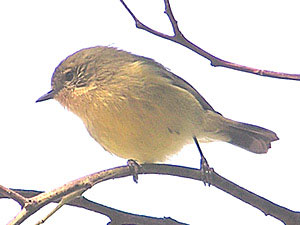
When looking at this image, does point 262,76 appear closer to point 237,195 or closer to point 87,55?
point 237,195

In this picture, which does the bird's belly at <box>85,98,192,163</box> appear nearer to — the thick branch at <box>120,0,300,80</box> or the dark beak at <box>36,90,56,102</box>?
the dark beak at <box>36,90,56,102</box>

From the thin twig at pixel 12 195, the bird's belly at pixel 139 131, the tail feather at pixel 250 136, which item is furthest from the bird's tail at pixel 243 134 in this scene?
the thin twig at pixel 12 195

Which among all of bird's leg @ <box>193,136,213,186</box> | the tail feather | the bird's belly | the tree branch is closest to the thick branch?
the tree branch

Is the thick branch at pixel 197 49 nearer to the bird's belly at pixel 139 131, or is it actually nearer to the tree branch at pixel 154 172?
the tree branch at pixel 154 172

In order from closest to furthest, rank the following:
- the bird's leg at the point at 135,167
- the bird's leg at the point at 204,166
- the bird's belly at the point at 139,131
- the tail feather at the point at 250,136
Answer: the bird's leg at the point at 204,166 < the bird's leg at the point at 135,167 < the bird's belly at the point at 139,131 < the tail feather at the point at 250,136

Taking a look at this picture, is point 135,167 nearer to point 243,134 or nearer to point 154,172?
point 154,172

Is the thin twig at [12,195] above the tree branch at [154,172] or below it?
above
